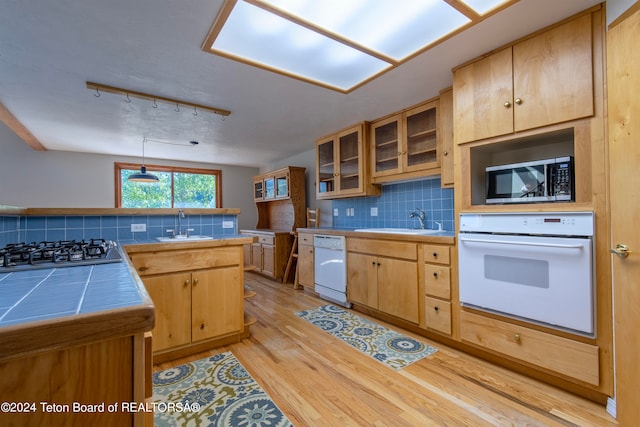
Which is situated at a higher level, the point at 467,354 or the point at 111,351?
the point at 111,351

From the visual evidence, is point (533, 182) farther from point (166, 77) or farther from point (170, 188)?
point (170, 188)

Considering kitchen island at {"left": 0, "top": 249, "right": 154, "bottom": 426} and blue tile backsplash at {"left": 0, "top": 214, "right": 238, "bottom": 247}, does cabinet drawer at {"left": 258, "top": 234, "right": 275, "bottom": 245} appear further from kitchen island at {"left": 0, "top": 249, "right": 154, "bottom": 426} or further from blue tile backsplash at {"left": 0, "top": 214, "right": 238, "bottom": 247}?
kitchen island at {"left": 0, "top": 249, "right": 154, "bottom": 426}

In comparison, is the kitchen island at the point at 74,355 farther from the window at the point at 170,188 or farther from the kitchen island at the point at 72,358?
the window at the point at 170,188

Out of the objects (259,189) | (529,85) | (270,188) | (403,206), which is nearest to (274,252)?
(270,188)

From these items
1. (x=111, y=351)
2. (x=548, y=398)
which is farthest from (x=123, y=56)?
(x=548, y=398)

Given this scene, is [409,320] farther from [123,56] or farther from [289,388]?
[123,56]

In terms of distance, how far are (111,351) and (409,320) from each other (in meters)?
2.31

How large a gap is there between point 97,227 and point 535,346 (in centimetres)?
310

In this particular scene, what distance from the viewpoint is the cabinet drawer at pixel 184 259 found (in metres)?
1.99

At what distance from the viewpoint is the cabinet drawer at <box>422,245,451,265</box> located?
2.22 meters

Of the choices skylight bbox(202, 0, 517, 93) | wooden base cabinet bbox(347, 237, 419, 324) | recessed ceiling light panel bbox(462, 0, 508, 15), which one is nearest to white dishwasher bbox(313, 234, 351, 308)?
wooden base cabinet bbox(347, 237, 419, 324)

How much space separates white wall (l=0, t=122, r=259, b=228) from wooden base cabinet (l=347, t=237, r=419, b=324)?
14.4 ft

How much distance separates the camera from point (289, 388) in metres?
1.73

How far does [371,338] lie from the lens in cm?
240
